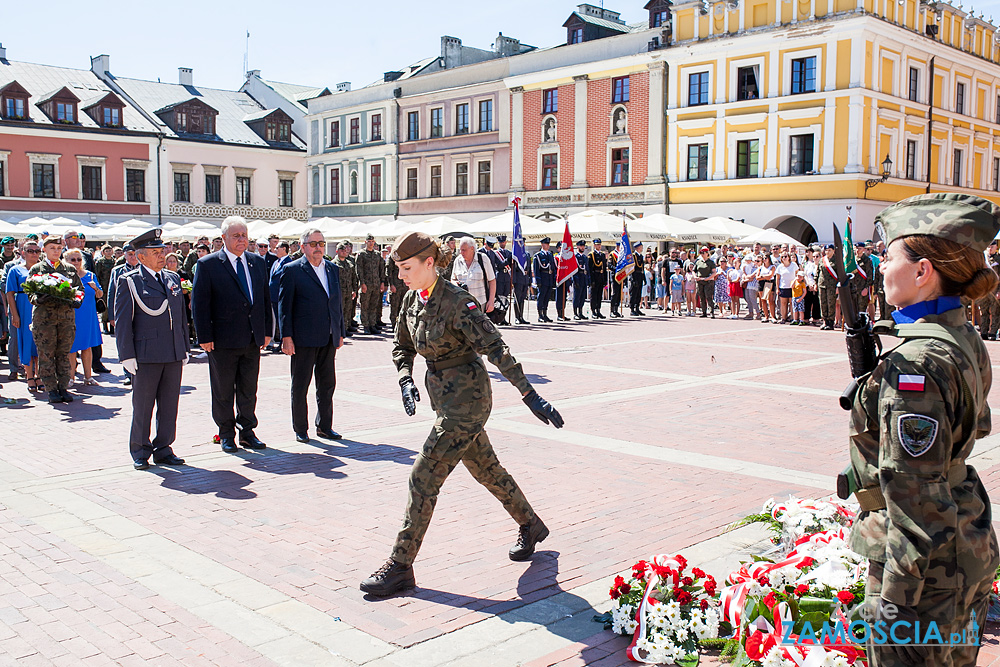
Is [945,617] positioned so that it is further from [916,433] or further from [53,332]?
[53,332]

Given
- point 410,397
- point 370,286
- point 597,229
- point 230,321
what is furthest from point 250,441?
point 597,229

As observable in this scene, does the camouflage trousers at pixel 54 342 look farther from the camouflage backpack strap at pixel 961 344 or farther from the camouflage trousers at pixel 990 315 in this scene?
the camouflage trousers at pixel 990 315

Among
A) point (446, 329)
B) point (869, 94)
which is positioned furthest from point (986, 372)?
point (869, 94)

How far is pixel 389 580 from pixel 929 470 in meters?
2.81

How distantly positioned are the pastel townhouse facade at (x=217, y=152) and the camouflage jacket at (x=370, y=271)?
32.4m

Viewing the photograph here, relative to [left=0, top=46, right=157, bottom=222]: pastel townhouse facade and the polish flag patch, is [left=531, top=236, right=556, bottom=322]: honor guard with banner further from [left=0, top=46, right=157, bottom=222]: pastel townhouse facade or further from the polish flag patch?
[left=0, top=46, right=157, bottom=222]: pastel townhouse facade

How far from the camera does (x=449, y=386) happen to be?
14.9 feet

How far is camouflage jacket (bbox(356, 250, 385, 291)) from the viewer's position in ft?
64.5

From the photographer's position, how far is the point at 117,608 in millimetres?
4238

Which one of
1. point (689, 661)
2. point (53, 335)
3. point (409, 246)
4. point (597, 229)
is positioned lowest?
point (689, 661)

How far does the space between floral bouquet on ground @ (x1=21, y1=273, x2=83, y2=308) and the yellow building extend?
2802 centimetres

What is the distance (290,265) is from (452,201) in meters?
39.2

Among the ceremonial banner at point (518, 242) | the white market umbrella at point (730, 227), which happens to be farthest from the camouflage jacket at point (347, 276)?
the white market umbrella at point (730, 227)

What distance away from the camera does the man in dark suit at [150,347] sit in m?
7.09
